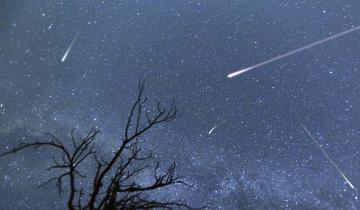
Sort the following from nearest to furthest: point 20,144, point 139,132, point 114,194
Result: point 114,194
point 20,144
point 139,132

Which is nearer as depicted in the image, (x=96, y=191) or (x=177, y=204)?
(x=96, y=191)

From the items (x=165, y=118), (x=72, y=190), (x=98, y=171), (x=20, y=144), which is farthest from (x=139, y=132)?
(x=20, y=144)

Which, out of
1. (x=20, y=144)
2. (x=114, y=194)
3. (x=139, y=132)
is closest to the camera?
(x=114, y=194)

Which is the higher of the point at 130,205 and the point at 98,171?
the point at 98,171

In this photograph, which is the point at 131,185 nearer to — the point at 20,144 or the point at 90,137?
the point at 90,137

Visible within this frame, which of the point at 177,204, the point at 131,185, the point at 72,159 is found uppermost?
the point at 72,159

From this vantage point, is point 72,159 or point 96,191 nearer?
point 96,191

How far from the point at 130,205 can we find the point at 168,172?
2.12ft

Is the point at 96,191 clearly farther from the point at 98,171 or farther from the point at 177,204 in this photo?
the point at 177,204

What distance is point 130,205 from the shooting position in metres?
4.80

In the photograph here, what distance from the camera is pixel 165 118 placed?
553 centimetres

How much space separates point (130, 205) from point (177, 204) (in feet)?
2.11

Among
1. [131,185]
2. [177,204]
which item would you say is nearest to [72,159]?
[131,185]

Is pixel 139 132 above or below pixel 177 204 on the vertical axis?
above
